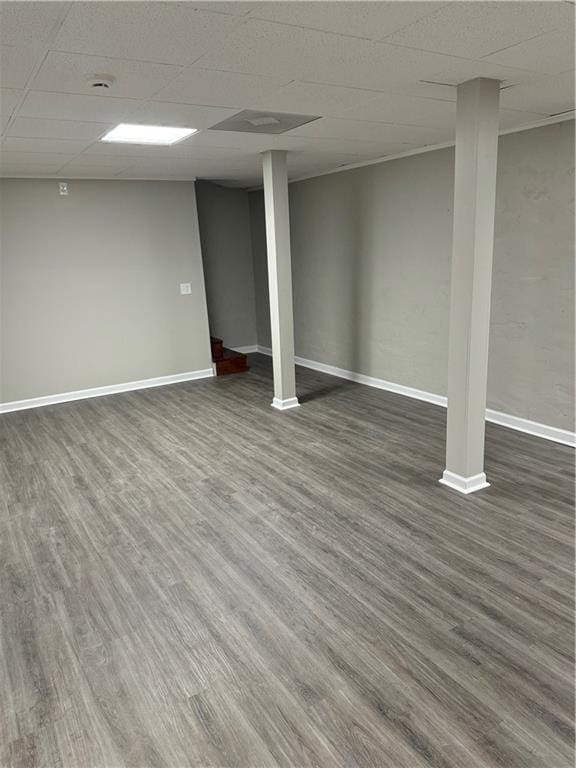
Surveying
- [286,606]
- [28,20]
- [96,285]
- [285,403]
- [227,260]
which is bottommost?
[286,606]

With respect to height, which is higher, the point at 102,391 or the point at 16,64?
the point at 16,64

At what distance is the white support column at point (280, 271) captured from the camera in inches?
201

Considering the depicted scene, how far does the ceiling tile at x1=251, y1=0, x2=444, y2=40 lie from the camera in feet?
6.46

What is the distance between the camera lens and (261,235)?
809 centimetres

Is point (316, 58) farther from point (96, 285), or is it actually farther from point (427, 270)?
point (96, 285)

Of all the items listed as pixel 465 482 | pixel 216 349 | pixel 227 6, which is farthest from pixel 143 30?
pixel 216 349

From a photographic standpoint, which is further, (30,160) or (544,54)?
(30,160)

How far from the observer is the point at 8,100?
2902 mm

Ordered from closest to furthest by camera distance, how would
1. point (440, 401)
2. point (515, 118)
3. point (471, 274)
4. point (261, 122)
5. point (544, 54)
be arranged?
1. point (544, 54)
2. point (471, 274)
3. point (261, 122)
4. point (515, 118)
5. point (440, 401)

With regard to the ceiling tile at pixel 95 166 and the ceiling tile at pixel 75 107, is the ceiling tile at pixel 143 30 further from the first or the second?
the ceiling tile at pixel 95 166

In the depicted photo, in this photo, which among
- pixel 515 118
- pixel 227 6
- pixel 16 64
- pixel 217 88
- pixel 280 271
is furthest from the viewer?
pixel 280 271

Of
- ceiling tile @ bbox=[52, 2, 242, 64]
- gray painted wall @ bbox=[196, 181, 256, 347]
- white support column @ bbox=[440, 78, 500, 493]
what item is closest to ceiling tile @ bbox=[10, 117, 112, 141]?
ceiling tile @ bbox=[52, 2, 242, 64]

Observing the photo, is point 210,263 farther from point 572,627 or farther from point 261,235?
point 572,627

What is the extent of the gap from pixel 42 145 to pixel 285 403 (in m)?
3.07
